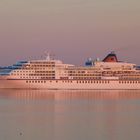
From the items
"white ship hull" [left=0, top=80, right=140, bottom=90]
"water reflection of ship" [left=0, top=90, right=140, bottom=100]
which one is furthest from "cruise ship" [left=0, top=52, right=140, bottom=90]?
"water reflection of ship" [left=0, top=90, right=140, bottom=100]

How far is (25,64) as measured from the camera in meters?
99.5

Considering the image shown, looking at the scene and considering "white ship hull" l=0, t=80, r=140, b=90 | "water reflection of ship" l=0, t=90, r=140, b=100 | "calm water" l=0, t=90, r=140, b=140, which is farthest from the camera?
"white ship hull" l=0, t=80, r=140, b=90

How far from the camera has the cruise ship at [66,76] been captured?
96.5 metres

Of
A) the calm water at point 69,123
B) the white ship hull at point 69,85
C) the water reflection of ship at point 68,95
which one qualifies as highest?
the white ship hull at point 69,85

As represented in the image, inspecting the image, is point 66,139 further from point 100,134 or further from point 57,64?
point 57,64

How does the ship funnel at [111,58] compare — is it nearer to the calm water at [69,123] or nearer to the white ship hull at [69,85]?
the white ship hull at [69,85]

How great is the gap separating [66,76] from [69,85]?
4.76ft

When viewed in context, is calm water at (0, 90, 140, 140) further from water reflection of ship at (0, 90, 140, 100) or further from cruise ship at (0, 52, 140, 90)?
cruise ship at (0, 52, 140, 90)

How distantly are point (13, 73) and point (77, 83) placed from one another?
31.7 feet

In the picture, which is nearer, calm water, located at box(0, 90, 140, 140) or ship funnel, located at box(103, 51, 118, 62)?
calm water, located at box(0, 90, 140, 140)

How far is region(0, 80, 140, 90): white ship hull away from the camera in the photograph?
96062 mm

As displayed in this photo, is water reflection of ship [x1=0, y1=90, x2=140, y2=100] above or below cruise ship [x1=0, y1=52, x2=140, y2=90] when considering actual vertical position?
below

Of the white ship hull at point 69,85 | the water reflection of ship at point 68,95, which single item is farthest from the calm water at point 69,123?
the white ship hull at point 69,85

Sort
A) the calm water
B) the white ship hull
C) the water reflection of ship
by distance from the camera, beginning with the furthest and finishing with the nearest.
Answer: the white ship hull < the water reflection of ship < the calm water
